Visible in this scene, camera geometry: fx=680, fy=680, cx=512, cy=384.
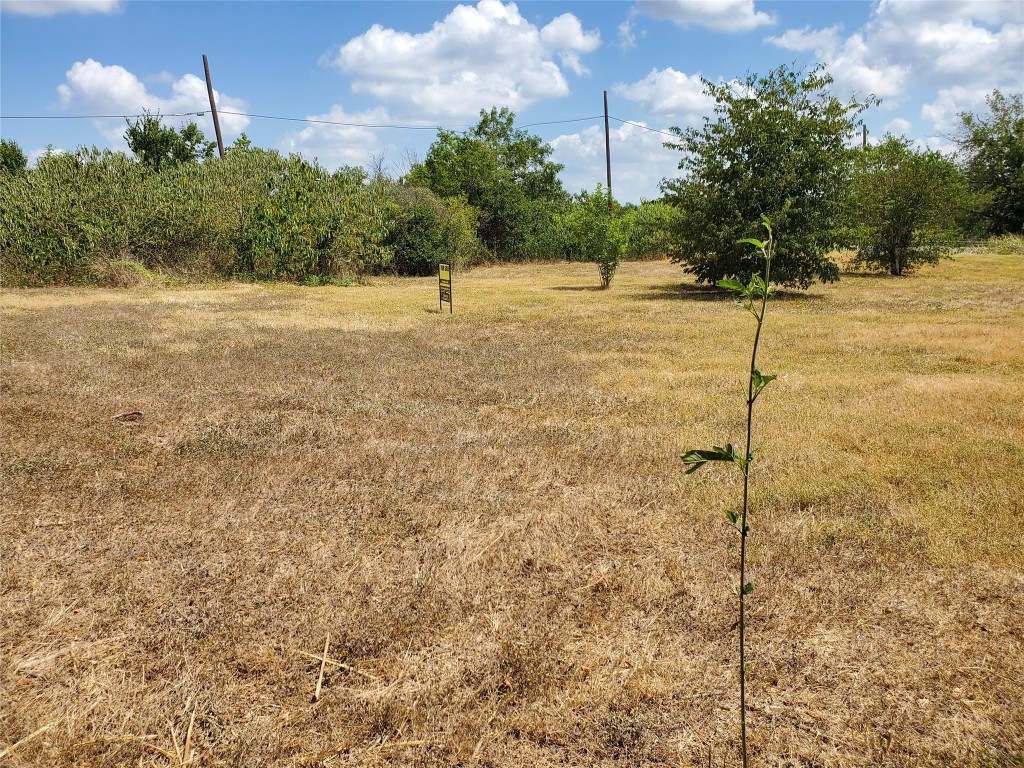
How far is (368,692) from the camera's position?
234cm

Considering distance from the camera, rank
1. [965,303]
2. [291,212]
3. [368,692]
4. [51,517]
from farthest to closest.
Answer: [291,212], [965,303], [51,517], [368,692]

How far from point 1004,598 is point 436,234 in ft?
77.6

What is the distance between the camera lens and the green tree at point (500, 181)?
3234cm

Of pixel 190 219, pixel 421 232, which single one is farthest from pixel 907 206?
pixel 190 219

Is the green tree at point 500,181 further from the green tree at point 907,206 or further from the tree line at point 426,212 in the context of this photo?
the green tree at point 907,206

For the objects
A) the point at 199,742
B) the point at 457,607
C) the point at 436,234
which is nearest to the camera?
the point at 199,742

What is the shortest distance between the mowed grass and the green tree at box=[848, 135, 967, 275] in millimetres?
14791

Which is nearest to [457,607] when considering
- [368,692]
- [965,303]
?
[368,692]

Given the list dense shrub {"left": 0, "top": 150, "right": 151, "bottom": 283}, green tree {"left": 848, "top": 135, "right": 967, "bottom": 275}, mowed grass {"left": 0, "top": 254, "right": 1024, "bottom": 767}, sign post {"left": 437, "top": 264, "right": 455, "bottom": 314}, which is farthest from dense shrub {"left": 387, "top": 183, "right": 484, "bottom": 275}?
mowed grass {"left": 0, "top": 254, "right": 1024, "bottom": 767}

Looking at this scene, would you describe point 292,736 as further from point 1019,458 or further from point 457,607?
point 1019,458

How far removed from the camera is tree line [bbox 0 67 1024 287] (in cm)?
1494

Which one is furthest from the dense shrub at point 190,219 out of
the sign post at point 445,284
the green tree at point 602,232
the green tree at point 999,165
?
the green tree at point 999,165

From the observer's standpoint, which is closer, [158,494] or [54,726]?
[54,726]

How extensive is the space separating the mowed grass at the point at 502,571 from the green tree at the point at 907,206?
1479 cm
